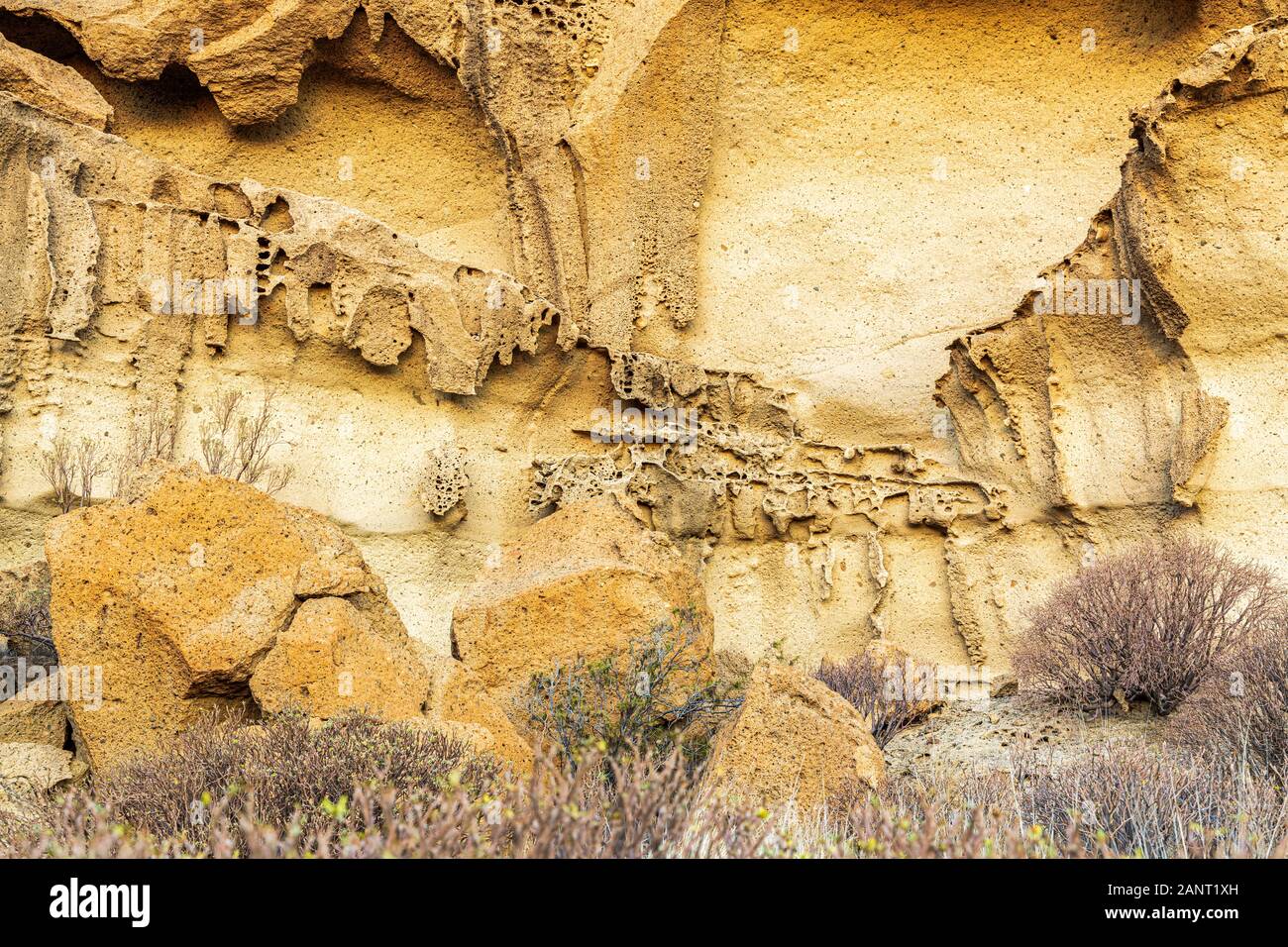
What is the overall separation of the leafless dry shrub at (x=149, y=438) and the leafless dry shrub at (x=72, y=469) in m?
0.16

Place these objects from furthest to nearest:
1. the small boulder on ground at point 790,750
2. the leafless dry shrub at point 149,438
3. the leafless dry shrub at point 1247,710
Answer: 1. the leafless dry shrub at point 149,438
2. the leafless dry shrub at point 1247,710
3. the small boulder on ground at point 790,750

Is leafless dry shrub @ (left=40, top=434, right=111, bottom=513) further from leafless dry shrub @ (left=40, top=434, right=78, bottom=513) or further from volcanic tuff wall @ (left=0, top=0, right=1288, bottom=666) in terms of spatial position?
volcanic tuff wall @ (left=0, top=0, right=1288, bottom=666)

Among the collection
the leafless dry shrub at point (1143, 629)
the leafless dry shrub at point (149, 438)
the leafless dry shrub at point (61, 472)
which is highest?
the leafless dry shrub at point (149, 438)

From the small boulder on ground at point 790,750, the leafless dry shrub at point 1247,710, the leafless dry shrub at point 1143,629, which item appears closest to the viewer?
the small boulder on ground at point 790,750

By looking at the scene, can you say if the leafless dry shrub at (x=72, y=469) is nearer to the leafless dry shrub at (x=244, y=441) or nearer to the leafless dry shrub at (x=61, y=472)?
the leafless dry shrub at (x=61, y=472)

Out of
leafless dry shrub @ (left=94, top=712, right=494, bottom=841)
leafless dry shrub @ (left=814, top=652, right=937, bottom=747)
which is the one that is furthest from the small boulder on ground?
leafless dry shrub @ (left=814, top=652, right=937, bottom=747)

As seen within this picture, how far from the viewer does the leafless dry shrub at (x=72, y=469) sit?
888cm

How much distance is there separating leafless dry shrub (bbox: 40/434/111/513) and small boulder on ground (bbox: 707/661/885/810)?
19.2ft

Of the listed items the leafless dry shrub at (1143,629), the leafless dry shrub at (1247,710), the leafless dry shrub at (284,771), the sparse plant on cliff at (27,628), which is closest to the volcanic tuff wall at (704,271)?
the sparse plant on cliff at (27,628)

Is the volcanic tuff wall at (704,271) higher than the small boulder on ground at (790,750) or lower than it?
higher

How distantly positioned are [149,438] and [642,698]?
498 centimetres

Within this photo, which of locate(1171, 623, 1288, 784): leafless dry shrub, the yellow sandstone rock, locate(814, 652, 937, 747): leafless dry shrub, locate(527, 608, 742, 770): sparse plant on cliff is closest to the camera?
locate(1171, 623, 1288, 784): leafless dry shrub

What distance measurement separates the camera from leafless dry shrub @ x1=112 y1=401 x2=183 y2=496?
9.07 metres

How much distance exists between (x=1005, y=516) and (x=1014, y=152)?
162 inches
